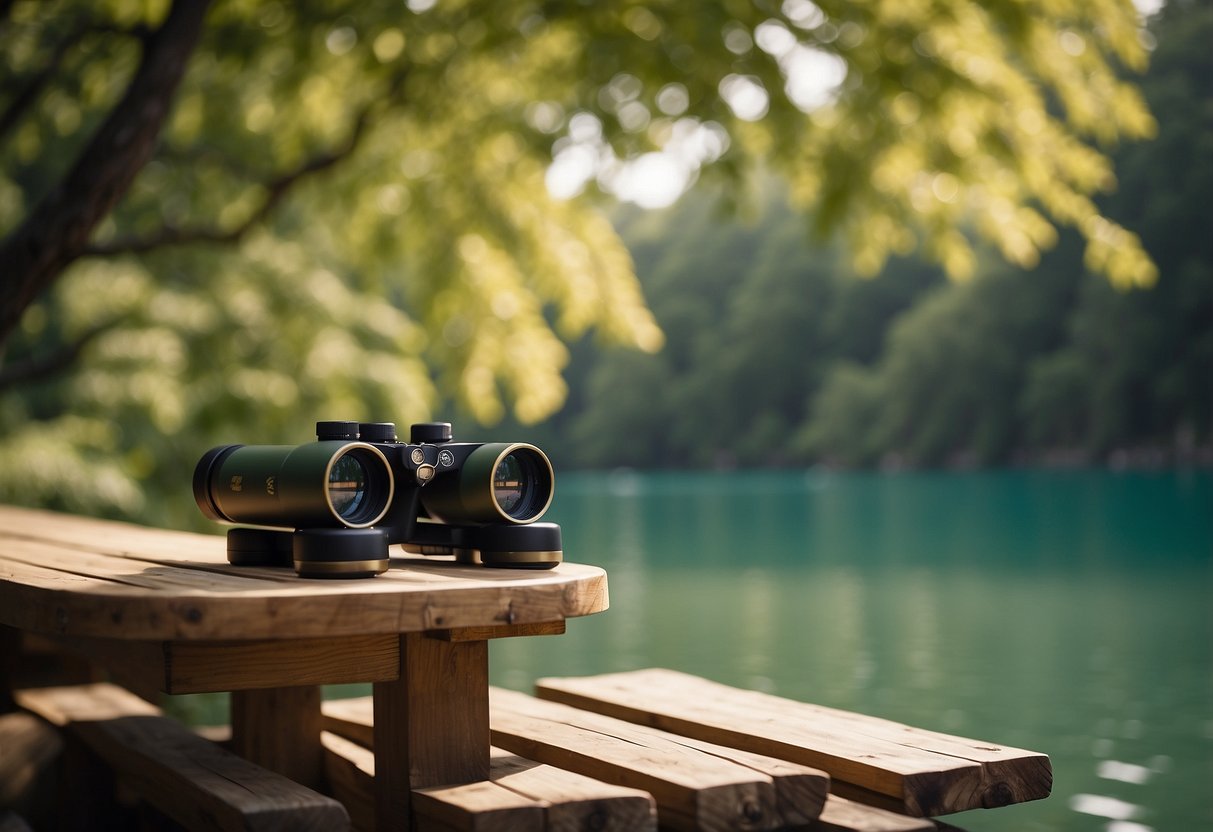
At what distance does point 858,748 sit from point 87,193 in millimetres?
3345

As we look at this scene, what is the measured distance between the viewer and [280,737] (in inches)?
123

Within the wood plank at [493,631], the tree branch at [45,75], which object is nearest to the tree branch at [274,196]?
the tree branch at [45,75]

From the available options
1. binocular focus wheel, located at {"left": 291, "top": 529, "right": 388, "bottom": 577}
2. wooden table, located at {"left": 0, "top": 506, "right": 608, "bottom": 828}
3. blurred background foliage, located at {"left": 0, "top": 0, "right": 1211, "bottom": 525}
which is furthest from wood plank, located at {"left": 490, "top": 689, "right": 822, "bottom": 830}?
blurred background foliage, located at {"left": 0, "top": 0, "right": 1211, "bottom": 525}

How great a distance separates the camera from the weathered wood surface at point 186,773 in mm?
2229

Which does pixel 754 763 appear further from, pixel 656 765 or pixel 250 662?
pixel 250 662

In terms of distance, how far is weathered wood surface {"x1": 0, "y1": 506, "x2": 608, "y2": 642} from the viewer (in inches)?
79.8

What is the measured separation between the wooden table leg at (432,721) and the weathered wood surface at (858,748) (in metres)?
0.58

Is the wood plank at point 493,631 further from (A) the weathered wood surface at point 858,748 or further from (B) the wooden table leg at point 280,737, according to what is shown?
(B) the wooden table leg at point 280,737

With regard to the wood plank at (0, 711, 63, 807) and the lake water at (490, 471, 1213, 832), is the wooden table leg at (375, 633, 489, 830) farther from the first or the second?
the lake water at (490, 471, 1213, 832)

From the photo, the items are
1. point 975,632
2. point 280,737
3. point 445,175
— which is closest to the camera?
point 280,737

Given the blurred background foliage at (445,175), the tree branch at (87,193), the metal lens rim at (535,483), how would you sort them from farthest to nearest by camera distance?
the blurred background foliage at (445,175) → the tree branch at (87,193) → the metal lens rim at (535,483)

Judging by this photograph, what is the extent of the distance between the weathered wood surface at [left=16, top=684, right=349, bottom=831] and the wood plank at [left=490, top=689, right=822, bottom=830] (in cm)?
46

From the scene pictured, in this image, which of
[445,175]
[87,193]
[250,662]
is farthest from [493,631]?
[445,175]

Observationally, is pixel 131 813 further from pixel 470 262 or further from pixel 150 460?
pixel 150 460
